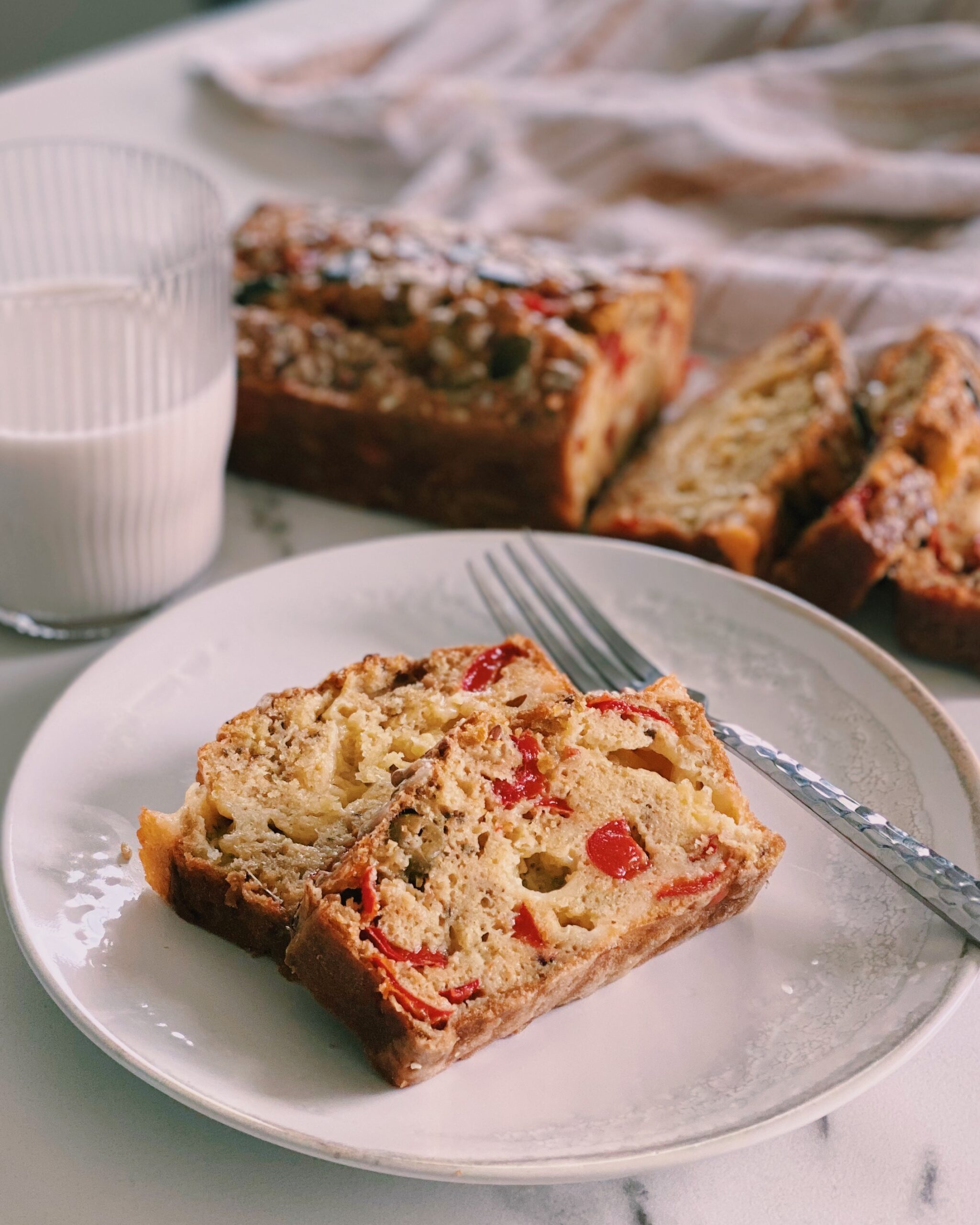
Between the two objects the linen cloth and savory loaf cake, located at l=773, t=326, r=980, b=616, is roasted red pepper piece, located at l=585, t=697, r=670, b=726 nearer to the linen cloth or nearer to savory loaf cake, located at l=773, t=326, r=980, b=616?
savory loaf cake, located at l=773, t=326, r=980, b=616

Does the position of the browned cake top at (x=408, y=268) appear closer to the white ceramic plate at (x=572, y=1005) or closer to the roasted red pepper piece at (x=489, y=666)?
the white ceramic plate at (x=572, y=1005)

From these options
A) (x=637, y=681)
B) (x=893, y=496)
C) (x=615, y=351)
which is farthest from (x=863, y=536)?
(x=615, y=351)

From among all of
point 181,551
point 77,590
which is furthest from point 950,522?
point 77,590

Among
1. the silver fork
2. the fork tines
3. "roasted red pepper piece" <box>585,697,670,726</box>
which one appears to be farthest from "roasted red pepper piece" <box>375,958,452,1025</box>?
the fork tines

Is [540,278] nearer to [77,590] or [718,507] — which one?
[718,507]

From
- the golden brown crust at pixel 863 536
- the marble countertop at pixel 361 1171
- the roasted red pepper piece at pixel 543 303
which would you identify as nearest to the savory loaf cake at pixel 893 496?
the golden brown crust at pixel 863 536

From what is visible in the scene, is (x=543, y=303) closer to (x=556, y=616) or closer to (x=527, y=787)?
(x=556, y=616)

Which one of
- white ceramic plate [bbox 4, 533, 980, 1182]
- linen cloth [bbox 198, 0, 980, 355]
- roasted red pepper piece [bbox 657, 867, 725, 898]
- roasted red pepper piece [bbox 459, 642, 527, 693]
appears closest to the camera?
white ceramic plate [bbox 4, 533, 980, 1182]
